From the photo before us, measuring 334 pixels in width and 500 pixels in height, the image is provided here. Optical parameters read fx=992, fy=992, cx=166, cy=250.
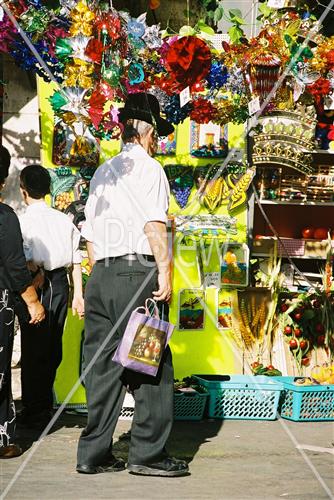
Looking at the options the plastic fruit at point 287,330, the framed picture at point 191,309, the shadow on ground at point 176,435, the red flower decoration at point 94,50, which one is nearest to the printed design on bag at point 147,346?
the shadow on ground at point 176,435

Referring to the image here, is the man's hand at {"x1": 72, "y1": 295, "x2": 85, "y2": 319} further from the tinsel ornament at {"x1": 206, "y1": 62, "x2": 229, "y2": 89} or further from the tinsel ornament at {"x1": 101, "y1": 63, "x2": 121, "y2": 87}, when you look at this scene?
the tinsel ornament at {"x1": 206, "y1": 62, "x2": 229, "y2": 89}

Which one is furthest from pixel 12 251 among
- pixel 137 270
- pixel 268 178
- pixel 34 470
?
pixel 268 178

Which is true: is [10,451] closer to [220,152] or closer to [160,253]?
[160,253]

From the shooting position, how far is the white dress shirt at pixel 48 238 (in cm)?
652

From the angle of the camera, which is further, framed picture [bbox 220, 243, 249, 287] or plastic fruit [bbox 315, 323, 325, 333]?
plastic fruit [bbox 315, 323, 325, 333]

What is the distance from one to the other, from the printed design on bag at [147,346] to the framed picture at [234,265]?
2.65m

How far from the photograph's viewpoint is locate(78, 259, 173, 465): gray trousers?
5.41 m

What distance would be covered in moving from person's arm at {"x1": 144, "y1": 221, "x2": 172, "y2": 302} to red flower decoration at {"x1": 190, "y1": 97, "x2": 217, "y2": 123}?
195cm

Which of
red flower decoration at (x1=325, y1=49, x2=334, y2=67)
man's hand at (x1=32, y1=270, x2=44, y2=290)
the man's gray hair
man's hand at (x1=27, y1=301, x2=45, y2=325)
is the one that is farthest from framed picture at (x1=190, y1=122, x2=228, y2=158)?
man's hand at (x1=27, y1=301, x2=45, y2=325)

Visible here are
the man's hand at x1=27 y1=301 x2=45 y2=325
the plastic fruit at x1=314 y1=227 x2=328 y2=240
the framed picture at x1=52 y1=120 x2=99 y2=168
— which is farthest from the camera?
the plastic fruit at x1=314 y1=227 x2=328 y2=240

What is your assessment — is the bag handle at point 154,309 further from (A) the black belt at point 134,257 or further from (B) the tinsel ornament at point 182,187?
(B) the tinsel ornament at point 182,187

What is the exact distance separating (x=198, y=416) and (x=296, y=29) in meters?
2.88

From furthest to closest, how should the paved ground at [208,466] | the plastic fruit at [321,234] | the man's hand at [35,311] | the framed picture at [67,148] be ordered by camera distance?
1. the plastic fruit at [321,234]
2. the framed picture at [67,148]
3. the man's hand at [35,311]
4. the paved ground at [208,466]

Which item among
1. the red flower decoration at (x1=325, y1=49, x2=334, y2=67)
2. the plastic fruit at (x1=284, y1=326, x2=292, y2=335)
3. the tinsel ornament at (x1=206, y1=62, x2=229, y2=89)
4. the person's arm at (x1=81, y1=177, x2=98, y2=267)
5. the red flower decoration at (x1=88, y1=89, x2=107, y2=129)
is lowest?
the plastic fruit at (x1=284, y1=326, x2=292, y2=335)
